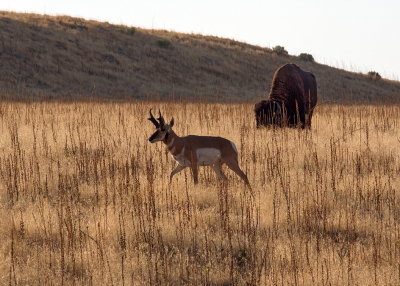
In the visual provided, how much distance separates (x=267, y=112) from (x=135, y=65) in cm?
2720

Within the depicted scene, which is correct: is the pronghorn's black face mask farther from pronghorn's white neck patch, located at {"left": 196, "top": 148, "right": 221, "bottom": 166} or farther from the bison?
the bison

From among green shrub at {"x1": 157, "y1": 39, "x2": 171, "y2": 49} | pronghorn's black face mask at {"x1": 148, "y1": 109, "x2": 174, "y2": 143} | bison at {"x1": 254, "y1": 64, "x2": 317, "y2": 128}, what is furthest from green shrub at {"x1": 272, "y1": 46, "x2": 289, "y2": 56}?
pronghorn's black face mask at {"x1": 148, "y1": 109, "x2": 174, "y2": 143}

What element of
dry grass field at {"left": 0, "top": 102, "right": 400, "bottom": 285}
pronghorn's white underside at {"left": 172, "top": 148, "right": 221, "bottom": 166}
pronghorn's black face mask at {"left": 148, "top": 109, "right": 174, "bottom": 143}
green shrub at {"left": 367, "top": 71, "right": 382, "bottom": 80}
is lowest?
dry grass field at {"left": 0, "top": 102, "right": 400, "bottom": 285}

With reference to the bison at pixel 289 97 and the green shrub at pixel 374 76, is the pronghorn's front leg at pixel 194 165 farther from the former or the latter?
the green shrub at pixel 374 76

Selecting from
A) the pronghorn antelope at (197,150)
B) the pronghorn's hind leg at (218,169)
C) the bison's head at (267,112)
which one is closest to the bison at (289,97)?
the bison's head at (267,112)

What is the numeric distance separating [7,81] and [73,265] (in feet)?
90.5

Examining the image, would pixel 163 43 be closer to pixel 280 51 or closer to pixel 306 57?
pixel 280 51

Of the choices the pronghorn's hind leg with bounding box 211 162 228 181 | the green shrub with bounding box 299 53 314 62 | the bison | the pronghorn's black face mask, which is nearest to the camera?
the pronghorn's black face mask

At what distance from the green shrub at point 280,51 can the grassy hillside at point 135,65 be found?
37.3 inches

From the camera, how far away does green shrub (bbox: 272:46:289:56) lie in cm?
5338

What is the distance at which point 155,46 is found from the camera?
44562 mm

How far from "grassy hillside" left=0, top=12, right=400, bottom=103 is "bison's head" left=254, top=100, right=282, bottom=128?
1556 cm

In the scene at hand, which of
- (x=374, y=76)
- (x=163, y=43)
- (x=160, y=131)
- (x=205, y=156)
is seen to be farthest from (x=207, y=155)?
(x=374, y=76)

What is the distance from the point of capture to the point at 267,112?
13.4 metres
